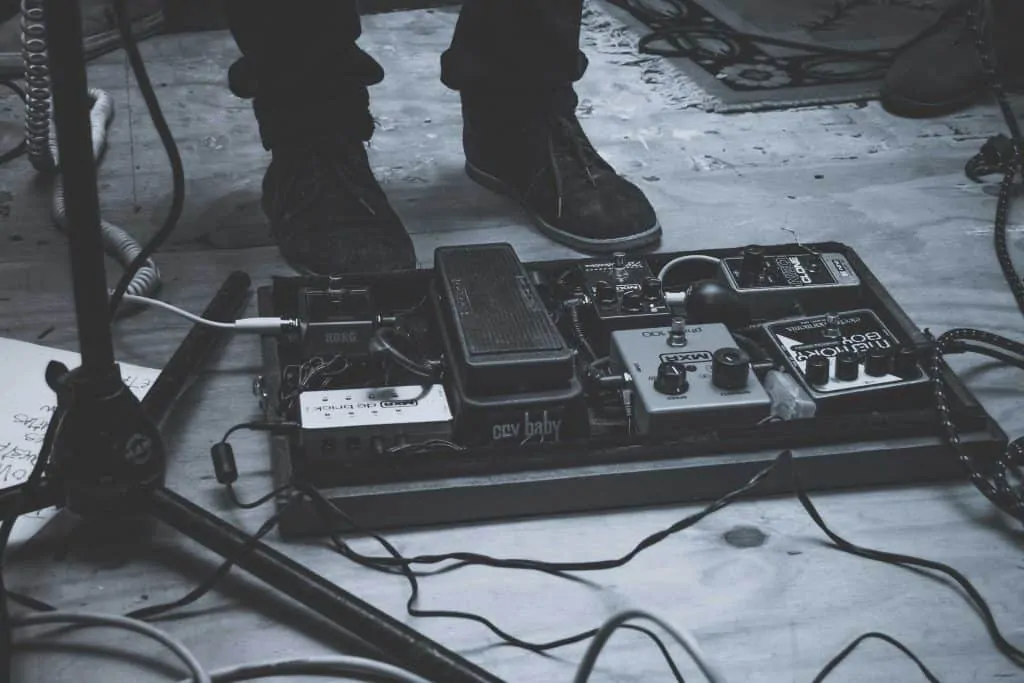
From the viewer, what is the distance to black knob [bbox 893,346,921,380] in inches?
41.7

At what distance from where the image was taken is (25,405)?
106 centimetres

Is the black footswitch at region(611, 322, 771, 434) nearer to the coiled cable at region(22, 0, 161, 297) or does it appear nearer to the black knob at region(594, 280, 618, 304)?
the black knob at region(594, 280, 618, 304)

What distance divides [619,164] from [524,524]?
851 mm

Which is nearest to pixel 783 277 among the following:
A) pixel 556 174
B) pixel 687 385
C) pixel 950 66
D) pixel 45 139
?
pixel 687 385

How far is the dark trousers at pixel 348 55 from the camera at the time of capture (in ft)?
4.55

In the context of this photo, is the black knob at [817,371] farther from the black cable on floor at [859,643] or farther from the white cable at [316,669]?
the white cable at [316,669]

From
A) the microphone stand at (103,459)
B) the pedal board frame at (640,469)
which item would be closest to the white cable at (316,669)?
the microphone stand at (103,459)

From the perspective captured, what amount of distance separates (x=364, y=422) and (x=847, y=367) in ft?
1.39

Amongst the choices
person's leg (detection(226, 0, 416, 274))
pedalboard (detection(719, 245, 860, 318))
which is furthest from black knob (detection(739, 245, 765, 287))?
person's leg (detection(226, 0, 416, 274))

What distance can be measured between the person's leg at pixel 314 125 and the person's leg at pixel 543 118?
0.16 meters

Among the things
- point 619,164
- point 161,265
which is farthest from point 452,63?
point 161,265

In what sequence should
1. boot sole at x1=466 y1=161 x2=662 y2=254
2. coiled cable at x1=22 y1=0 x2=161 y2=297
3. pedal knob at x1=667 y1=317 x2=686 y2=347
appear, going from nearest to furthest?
pedal knob at x1=667 y1=317 x2=686 y2=347
coiled cable at x1=22 y1=0 x2=161 y2=297
boot sole at x1=466 y1=161 x2=662 y2=254

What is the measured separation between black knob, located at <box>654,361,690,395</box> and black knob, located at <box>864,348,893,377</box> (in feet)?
0.56

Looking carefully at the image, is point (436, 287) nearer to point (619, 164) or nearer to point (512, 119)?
point (512, 119)
